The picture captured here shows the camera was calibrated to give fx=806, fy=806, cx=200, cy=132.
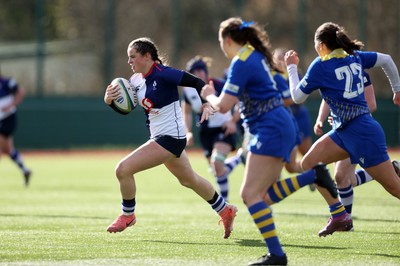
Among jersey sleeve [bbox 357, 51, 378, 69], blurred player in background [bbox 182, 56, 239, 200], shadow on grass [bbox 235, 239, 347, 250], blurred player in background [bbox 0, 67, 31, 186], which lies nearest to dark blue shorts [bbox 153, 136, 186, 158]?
shadow on grass [bbox 235, 239, 347, 250]

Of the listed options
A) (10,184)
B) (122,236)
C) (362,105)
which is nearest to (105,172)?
(10,184)

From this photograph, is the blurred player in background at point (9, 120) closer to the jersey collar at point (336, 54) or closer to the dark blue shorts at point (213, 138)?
the dark blue shorts at point (213, 138)

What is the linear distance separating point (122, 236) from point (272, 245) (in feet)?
7.72

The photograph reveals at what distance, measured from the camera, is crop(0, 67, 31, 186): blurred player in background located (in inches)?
603

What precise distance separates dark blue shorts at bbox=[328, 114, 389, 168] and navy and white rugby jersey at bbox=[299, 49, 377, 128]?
3.1 inches

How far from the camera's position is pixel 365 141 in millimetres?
7195

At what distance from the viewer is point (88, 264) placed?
21.0 ft

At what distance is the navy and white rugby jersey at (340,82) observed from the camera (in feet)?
23.5

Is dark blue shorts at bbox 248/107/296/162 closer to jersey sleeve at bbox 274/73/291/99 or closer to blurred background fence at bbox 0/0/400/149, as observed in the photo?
jersey sleeve at bbox 274/73/291/99

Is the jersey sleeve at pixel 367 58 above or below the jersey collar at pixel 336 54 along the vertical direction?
below

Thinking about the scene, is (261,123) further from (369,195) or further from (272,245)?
(369,195)

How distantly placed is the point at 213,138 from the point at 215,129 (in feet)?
0.50

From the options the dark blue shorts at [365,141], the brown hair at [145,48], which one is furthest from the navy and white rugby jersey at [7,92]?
the dark blue shorts at [365,141]

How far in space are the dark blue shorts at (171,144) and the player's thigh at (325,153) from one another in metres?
1.20
